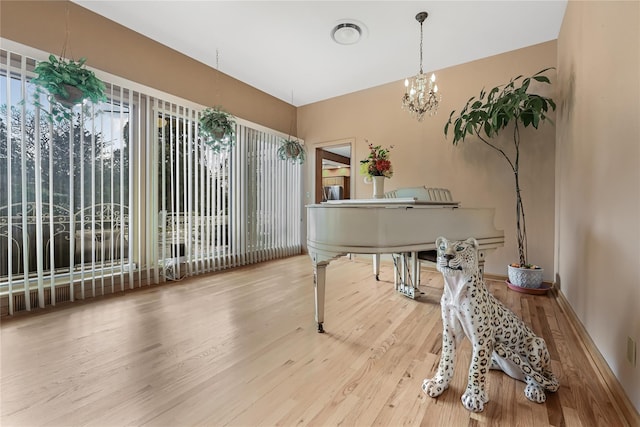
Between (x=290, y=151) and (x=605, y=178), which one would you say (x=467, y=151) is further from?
(x=290, y=151)

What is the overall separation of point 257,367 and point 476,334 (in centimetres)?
119

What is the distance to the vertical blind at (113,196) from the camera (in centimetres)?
224

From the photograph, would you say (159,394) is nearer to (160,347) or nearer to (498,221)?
(160,347)

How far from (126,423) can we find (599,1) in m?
3.55

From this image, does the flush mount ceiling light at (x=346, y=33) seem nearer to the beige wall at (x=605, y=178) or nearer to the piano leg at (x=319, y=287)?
the beige wall at (x=605, y=178)

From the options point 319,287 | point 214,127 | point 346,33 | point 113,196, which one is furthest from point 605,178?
point 113,196

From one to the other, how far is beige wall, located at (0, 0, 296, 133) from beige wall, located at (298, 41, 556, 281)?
1933 millimetres

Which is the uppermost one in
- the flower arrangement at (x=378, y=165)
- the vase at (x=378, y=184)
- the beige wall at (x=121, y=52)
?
the beige wall at (x=121, y=52)

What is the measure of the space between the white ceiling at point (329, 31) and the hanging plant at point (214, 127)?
0.85m

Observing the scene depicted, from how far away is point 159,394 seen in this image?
1296 mm

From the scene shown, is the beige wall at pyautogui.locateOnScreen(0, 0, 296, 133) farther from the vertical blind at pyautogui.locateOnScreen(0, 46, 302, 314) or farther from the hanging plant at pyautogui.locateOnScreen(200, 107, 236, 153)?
the hanging plant at pyautogui.locateOnScreen(200, 107, 236, 153)

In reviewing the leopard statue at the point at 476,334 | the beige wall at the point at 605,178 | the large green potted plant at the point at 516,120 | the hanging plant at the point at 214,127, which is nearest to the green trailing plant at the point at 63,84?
the hanging plant at the point at 214,127

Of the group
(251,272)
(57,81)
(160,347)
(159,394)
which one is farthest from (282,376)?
(57,81)

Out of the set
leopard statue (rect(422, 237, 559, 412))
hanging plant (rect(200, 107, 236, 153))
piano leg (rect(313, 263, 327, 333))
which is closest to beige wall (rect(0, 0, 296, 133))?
hanging plant (rect(200, 107, 236, 153))
